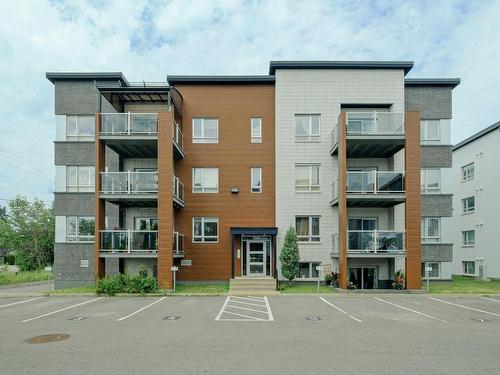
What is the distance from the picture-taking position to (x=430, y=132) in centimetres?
2412

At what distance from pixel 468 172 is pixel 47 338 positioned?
33.0 metres

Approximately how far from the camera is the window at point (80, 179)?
23578 mm

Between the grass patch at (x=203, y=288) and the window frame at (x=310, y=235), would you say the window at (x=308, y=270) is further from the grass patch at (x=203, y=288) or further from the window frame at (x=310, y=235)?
the grass patch at (x=203, y=288)

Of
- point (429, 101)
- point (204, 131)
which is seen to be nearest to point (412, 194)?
point (429, 101)

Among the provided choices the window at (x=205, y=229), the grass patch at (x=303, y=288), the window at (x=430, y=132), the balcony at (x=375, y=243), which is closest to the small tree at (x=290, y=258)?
the grass patch at (x=303, y=288)

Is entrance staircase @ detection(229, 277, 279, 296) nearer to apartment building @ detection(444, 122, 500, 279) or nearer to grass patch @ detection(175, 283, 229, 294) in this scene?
grass patch @ detection(175, 283, 229, 294)

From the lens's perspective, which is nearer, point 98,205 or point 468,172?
point 98,205

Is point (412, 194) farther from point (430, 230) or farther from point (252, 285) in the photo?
point (252, 285)

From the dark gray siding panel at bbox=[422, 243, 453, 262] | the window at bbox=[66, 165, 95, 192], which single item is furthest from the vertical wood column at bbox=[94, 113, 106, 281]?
the dark gray siding panel at bbox=[422, 243, 453, 262]

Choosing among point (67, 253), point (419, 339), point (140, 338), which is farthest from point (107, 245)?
point (419, 339)

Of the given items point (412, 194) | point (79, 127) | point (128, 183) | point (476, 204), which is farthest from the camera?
point (476, 204)

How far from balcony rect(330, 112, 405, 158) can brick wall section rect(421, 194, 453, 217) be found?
4.02 metres

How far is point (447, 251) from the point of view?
77.2 feet

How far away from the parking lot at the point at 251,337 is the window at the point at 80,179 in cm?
816
